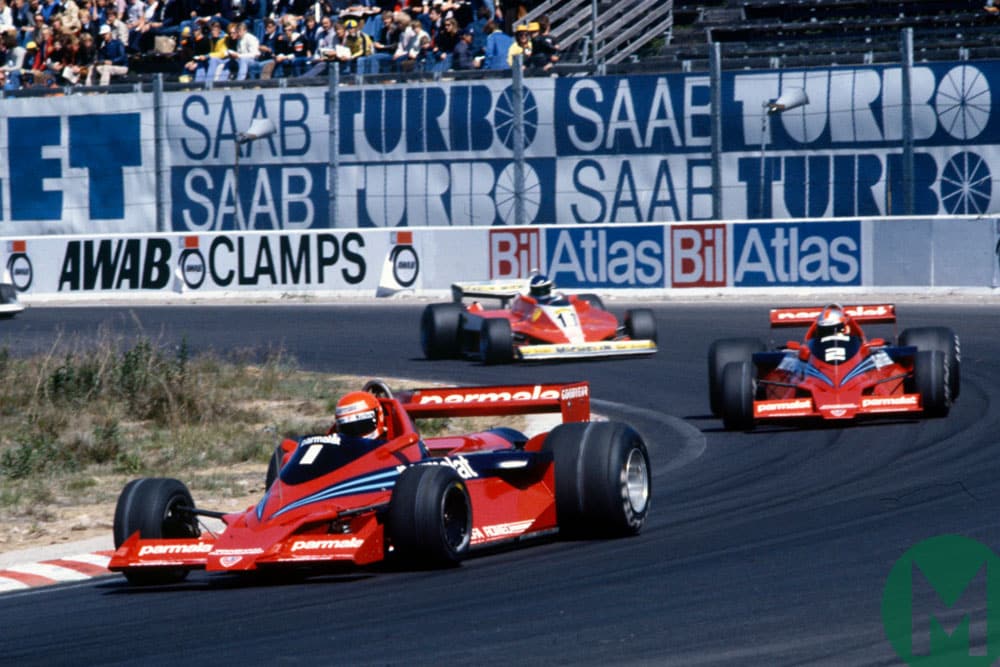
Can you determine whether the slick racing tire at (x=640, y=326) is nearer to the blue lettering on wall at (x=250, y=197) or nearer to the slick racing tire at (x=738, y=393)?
the slick racing tire at (x=738, y=393)

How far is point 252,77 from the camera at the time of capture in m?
30.6

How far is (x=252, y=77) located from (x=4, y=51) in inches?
264

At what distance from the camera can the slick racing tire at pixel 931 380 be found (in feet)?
47.1

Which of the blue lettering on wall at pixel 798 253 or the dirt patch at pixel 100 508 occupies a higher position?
the blue lettering on wall at pixel 798 253

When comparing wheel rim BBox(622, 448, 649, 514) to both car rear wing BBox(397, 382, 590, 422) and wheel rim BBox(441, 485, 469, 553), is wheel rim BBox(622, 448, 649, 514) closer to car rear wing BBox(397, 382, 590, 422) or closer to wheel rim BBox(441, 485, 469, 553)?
car rear wing BBox(397, 382, 590, 422)

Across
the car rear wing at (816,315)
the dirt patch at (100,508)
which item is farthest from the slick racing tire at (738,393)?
the dirt patch at (100,508)

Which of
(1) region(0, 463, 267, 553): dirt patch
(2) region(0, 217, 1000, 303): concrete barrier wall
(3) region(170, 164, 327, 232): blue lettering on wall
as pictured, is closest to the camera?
(1) region(0, 463, 267, 553): dirt patch

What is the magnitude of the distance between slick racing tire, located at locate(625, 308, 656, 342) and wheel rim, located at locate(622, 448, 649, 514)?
422 inches

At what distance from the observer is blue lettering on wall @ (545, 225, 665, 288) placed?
87.0 ft

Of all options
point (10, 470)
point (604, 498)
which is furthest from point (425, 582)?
point (10, 470)

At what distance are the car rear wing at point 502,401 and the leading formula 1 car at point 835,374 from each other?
414cm

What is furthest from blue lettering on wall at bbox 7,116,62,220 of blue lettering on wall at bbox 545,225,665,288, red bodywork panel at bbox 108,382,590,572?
red bodywork panel at bbox 108,382,590,572

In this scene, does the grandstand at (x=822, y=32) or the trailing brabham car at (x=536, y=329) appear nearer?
the trailing brabham car at (x=536, y=329)

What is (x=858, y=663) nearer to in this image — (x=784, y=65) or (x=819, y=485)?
(x=819, y=485)
